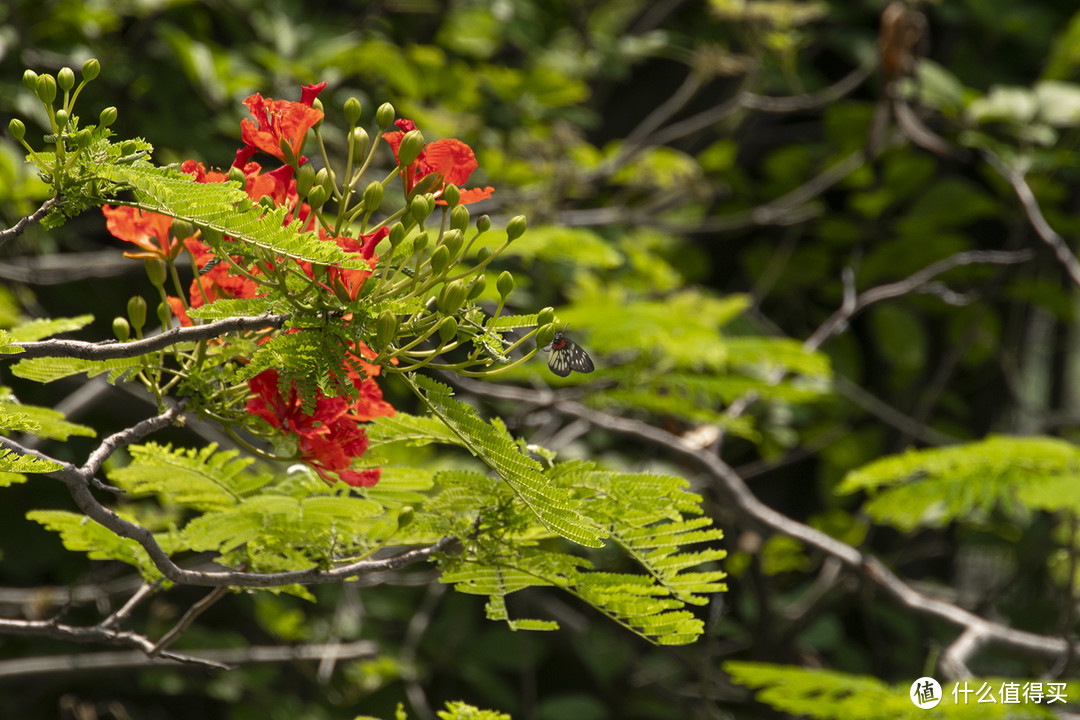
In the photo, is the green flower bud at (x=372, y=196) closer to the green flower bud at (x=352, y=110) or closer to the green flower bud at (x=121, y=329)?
the green flower bud at (x=352, y=110)

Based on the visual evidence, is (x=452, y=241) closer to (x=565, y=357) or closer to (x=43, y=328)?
(x=565, y=357)

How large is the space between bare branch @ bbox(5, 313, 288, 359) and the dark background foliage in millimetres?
1759

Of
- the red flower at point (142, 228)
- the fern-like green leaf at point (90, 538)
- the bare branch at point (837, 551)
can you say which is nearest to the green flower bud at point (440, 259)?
the red flower at point (142, 228)

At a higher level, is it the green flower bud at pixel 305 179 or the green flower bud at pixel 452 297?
the green flower bud at pixel 305 179

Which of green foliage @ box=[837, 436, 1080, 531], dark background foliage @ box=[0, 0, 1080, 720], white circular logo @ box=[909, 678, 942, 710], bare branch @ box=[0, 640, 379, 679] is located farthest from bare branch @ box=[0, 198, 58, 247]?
dark background foliage @ box=[0, 0, 1080, 720]

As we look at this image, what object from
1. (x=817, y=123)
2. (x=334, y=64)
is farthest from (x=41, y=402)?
(x=817, y=123)

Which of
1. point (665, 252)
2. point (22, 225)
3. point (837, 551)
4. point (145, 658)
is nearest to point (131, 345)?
point (22, 225)

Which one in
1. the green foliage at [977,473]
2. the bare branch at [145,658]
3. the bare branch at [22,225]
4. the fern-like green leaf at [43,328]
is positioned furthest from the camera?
the bare branch at [145,658]

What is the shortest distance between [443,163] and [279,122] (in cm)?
16

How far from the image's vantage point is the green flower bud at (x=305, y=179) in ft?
2.63

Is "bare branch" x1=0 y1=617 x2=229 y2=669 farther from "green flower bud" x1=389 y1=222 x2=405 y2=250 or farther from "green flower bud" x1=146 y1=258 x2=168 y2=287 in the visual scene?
"green flower bud" x1=389 y1=222 x2=405 y2=250

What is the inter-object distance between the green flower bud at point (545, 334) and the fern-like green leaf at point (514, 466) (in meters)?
0.10

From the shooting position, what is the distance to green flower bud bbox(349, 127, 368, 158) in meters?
0.87

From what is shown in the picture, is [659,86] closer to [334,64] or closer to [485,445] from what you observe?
[334,64]
